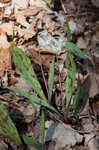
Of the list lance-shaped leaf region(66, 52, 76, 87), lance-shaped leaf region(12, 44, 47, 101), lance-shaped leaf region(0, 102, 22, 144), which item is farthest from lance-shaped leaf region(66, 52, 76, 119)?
lance-shaped leaf region(0, 102, 22, 144)

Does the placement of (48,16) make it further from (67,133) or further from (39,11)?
(67,133)

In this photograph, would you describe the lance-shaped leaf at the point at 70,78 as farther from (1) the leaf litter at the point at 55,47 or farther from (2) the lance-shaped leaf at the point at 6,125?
(2) the lance-shaped leaf at the point at 6,125

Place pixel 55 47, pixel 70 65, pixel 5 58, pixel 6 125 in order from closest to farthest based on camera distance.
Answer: pixel 6 125
pixel 70 65
pixel 5 58
pixel 55 47

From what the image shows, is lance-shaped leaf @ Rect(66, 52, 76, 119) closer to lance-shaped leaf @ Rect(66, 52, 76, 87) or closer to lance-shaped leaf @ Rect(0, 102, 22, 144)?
lance-shaped leaf @ Rect(66, 52, 76, 87)

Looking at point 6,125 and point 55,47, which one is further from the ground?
point 55,47

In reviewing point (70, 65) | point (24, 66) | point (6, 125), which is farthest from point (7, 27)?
point (6, 125)

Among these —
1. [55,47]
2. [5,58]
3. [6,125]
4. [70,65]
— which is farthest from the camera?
[55,47]

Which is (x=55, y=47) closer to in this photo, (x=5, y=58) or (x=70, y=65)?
(x=5, y=58)

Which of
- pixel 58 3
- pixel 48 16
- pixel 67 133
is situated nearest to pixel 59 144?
pixel 67 133
